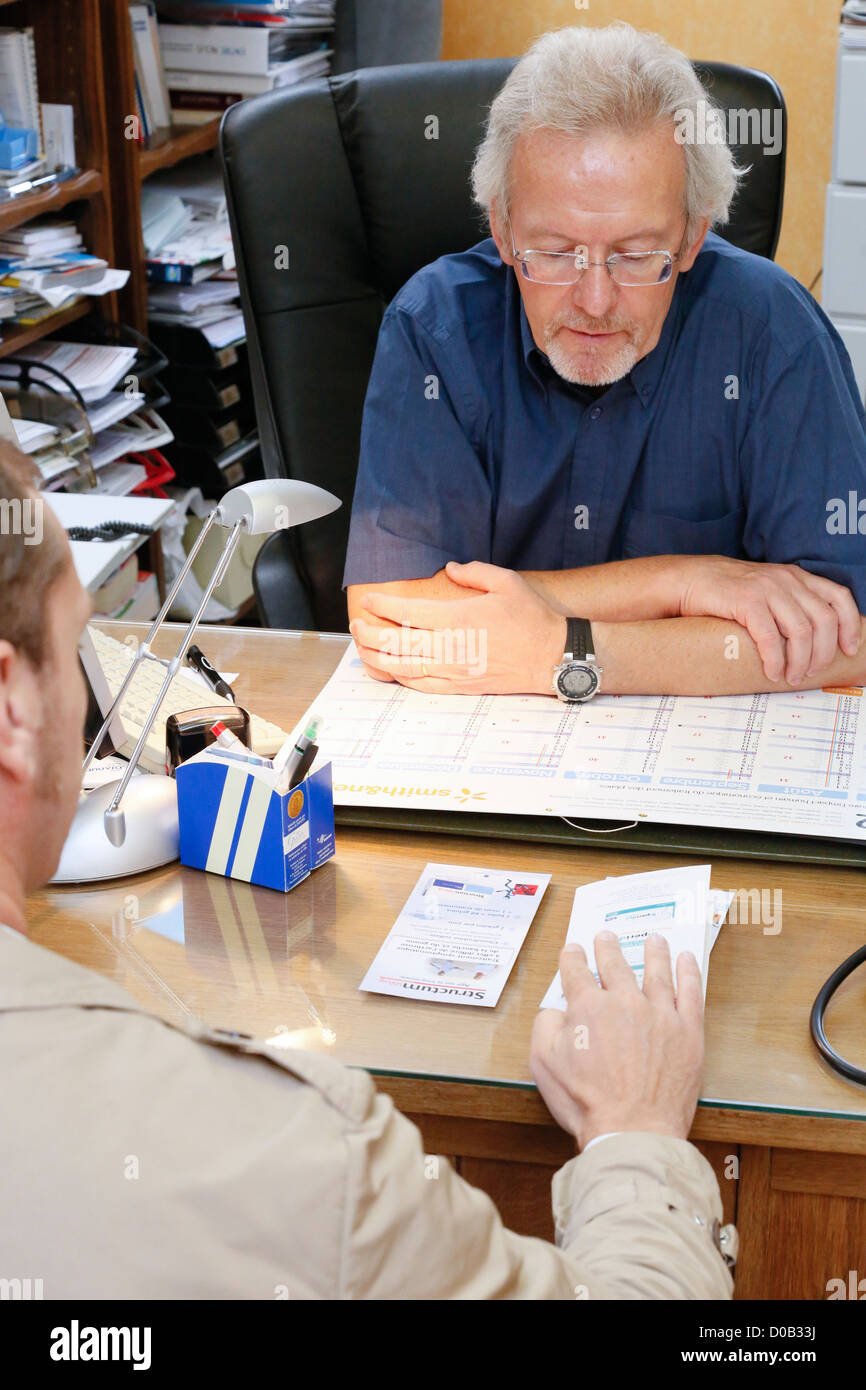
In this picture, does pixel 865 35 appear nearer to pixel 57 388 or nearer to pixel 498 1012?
pixel 57 388

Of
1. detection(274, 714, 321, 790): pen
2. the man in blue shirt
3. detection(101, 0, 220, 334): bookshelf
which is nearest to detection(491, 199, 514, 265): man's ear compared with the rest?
the man in blue shirt

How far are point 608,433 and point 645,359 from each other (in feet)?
0.29

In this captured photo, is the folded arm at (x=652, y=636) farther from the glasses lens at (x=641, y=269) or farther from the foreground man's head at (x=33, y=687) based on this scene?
the foreground man's head at (x=33, y=687)

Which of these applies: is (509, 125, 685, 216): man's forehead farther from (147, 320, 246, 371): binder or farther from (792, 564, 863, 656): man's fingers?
(147, 320, 246, 371): binder

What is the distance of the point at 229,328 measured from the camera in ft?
8.76

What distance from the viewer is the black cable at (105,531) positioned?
1834mm

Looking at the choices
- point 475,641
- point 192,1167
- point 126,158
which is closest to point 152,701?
point 475,641

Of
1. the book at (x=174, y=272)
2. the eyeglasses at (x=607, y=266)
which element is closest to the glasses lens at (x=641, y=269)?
the eyeglasses at (x=607, y=266)

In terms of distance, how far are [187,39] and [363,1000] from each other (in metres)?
2.29

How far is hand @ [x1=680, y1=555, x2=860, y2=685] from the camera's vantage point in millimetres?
1311

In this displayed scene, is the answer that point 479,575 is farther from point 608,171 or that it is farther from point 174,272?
point 174,272

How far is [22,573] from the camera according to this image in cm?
67

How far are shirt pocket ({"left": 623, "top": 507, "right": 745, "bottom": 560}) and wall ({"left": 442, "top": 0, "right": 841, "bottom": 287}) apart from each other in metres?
1.73
